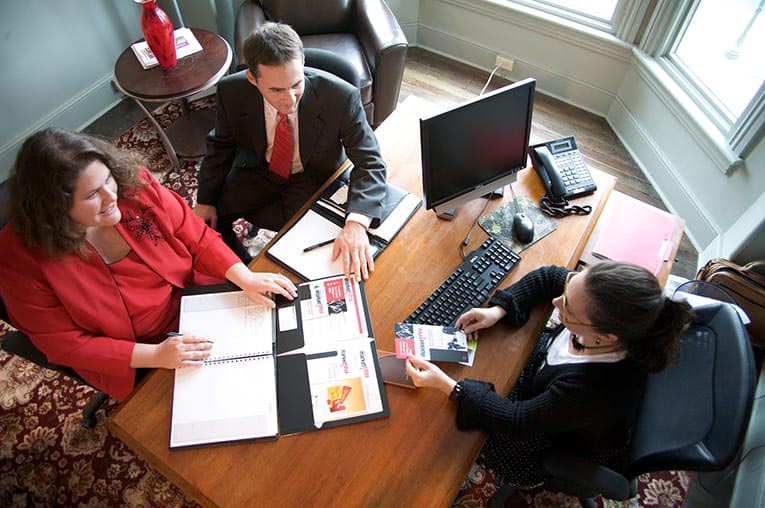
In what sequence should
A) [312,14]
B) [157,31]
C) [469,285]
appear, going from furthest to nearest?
[312,14] → [157,31] → [469,285]

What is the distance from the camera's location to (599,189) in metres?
1.81

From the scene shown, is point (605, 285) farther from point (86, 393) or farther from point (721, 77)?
point (721, 77)

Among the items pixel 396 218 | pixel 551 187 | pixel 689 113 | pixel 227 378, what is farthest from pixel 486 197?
pixel 689 113

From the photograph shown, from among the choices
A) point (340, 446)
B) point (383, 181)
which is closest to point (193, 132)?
point (383, 181)

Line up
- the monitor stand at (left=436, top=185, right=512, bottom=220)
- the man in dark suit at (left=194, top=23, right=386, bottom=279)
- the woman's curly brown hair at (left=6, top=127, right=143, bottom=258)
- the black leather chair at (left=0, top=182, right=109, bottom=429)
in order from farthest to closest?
the monitor stand at (left=436, top=185, right=512, bottom=220) → the man in dark suit at (left=194, top=23, right=386, bottom=279) → the black leather chair at (left=0, top=182, right=109, bottom=429) → the woman's curly brown hair at (left=6, top=127, right=143, bottom=258)

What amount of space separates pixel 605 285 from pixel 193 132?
9.11 feet

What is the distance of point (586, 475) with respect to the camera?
1251mm

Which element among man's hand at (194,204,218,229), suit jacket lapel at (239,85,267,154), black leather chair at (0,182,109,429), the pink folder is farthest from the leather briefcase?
black leather chair at (0,182,109,429)

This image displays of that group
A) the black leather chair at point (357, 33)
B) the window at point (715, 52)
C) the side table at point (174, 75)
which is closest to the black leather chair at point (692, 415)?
the window at point (715, 52)

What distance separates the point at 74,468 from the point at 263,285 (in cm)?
126

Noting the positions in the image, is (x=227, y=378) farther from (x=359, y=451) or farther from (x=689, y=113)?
(x=689, y=113)

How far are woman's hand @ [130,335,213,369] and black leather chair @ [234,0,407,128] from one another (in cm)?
184

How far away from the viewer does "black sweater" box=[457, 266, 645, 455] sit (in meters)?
1.21

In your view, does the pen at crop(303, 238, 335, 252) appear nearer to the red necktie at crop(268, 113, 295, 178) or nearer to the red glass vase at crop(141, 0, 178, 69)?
the red necktie at crop(268, 113, 295, 178)
